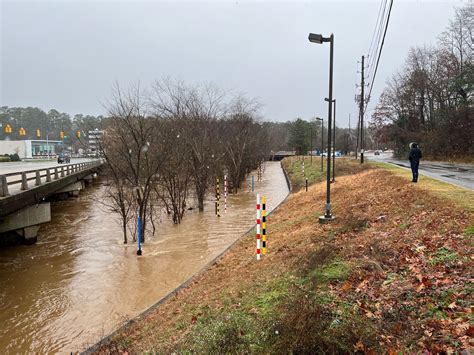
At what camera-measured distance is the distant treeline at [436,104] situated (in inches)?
1335

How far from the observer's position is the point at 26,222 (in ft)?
52.9

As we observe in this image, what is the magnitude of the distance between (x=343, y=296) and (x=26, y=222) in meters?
16.0

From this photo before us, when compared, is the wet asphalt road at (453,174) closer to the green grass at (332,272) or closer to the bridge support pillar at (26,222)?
the green grass at (332,272)

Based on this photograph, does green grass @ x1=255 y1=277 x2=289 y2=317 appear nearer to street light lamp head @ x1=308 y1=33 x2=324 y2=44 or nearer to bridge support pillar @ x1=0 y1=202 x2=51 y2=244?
street light lamp head @ x1=308 y1=33 x2=324 y2=44

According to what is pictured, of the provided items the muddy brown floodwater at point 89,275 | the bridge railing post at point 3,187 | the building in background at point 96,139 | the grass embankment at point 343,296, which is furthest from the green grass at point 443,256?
the building in background at point 96,139

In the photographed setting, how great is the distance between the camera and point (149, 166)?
17.2 metres

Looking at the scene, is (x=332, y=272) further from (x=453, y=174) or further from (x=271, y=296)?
(x=453, y=174)

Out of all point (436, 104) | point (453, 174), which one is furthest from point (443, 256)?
point (436, 104)

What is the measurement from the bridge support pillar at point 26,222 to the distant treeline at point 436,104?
35.3 meters

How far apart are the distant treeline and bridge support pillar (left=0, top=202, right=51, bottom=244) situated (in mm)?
35279

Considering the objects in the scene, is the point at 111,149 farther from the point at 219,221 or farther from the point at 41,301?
the point at 41,301

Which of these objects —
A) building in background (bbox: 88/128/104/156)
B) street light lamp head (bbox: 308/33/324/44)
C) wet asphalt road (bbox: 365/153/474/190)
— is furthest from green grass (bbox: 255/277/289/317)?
building in background (bbox: 88/128/104/156)

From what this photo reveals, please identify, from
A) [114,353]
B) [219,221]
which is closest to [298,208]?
[219,221]

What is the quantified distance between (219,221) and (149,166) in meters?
5.10
